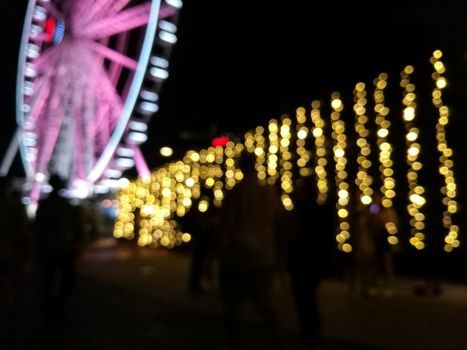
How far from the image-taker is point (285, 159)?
43.1ft

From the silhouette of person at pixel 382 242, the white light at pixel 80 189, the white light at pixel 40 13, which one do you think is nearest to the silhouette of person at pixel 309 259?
the silhouette of person at pixel 382 242

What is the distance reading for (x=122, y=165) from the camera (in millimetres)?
17188

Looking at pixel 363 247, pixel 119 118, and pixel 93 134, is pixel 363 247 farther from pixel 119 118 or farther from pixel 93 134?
pixel 93 134

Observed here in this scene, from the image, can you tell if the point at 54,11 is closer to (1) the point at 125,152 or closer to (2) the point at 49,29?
(2) the point at 49,29

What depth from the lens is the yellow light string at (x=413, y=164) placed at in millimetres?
10008

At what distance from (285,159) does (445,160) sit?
13.4 ft

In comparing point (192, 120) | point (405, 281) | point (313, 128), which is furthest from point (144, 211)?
point (405, 281)

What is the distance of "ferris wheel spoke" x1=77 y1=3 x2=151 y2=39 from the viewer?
52.2 feet

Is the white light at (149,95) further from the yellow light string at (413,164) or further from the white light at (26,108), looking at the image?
the yellow light string at (413,164)

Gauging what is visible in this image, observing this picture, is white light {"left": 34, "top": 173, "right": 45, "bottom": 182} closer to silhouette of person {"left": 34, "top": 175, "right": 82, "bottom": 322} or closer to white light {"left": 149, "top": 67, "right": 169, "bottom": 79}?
white light {"left": 149, "top": 67, "right": 169, "bottom": 79}

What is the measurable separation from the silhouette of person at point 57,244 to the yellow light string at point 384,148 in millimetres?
5335

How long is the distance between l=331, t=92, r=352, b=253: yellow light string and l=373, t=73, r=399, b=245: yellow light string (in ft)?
2.65

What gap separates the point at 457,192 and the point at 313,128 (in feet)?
11.9

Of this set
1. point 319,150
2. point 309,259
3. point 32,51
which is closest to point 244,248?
point 309,259
